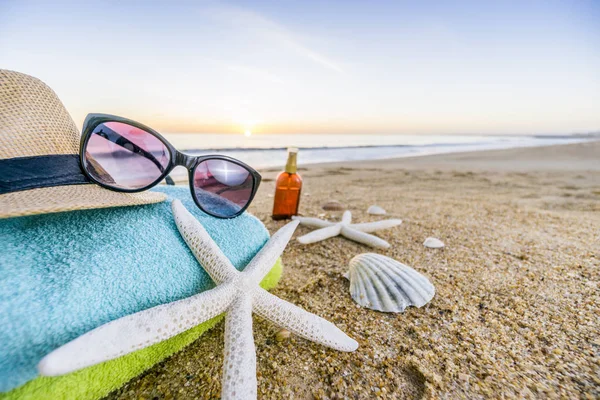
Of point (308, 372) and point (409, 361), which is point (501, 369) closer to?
point (409, 361)

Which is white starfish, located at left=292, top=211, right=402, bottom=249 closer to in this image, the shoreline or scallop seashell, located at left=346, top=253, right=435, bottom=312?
scallop seashell, located at left=346, top=253, right=435, bottom=312

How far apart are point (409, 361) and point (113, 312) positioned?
117cm

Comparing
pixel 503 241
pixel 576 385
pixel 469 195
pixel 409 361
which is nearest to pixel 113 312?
pixel 409 361

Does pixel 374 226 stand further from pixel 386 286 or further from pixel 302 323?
pixel 302 323

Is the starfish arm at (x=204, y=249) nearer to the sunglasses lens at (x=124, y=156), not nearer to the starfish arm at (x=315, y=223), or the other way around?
the sunglasses lens at (x=124, y=156)

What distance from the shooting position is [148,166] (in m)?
1.49

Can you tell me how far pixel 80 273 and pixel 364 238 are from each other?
6.54 feet

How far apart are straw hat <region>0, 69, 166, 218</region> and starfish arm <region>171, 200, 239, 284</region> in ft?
0.57

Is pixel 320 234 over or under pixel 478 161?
over

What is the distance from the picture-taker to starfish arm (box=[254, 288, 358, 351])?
3.84ft

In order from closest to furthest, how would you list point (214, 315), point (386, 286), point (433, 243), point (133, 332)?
point (133, 332), point (214, 315), point (386, 286), point (433, 243)

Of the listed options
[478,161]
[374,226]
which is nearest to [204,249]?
[374,226]

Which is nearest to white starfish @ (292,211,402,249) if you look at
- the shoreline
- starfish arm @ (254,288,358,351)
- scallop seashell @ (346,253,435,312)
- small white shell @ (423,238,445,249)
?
small white shell @ (423,238,445,249)

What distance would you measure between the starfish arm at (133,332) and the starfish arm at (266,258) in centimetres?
13
